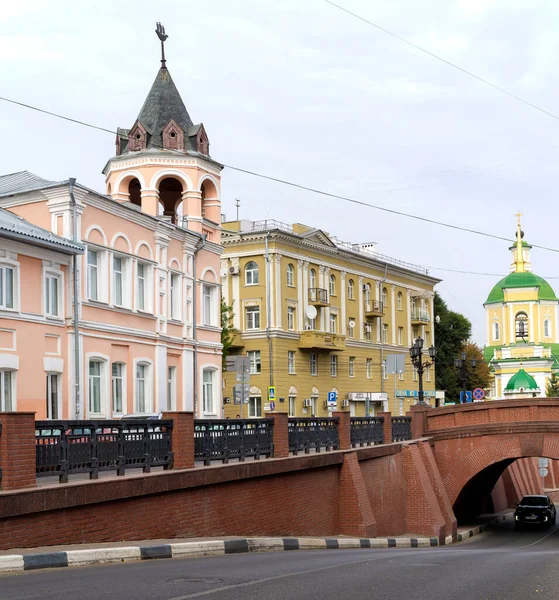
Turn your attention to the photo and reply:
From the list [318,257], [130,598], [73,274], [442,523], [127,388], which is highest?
[318,257]

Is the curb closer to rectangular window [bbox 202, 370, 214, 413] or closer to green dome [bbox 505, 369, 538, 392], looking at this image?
rectangular window [bbox 202, 370, 214, 413]

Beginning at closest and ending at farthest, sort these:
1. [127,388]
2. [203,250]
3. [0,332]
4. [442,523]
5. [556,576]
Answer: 1. [556,576]
2. [0,332]
3. [127,388]
4. [442,523]
5. [203,250]

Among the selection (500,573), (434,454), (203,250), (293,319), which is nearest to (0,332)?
(203,250)

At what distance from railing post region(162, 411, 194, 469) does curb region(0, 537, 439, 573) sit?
6.22 ft

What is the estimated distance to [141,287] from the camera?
3059 cm

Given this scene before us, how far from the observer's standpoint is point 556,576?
39.0 feet

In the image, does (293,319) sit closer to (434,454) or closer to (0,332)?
(434,454)

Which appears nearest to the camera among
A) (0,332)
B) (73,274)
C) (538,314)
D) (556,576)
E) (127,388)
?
(556,576)

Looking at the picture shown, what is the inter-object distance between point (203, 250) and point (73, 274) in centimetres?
950

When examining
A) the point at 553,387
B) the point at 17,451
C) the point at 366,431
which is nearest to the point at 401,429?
the point at 366,431

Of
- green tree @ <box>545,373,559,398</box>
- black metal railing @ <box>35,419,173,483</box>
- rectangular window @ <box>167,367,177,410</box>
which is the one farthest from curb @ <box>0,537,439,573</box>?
green tree @ <box>545,373,559,398</box>

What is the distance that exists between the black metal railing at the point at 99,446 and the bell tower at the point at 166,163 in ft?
61.8

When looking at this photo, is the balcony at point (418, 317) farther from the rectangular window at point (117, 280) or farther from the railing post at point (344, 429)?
the railing post at point (344, 429)

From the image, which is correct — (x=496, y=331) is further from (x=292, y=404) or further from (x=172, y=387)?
(x=172, y=387)
